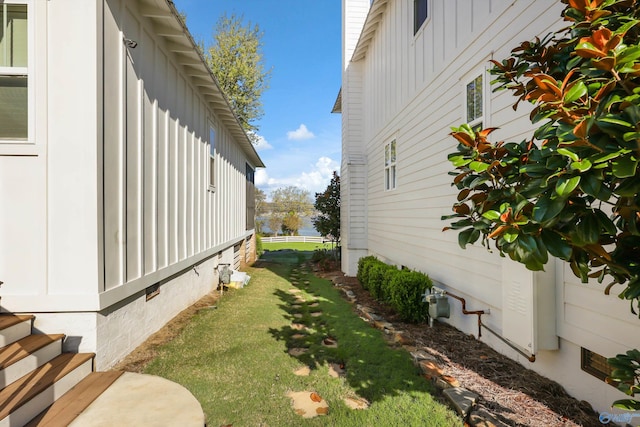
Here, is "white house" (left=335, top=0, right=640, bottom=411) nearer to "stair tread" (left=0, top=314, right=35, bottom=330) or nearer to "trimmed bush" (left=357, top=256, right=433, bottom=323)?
"trimmed bush" (left=357, top=256, right=433, bottom=323)

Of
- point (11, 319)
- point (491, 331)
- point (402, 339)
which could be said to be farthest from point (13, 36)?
point (491, 331)

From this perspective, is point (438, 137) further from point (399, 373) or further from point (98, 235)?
point (98, 235)

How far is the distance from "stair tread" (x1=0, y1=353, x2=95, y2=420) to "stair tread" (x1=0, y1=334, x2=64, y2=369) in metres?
0.17

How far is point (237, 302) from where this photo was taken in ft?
22.7

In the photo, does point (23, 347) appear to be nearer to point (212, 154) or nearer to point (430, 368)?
point (430, 368)

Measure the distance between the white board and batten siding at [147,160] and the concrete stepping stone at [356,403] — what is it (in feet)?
9.04

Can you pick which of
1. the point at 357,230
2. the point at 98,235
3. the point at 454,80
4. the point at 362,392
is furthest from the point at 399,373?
the point at 357,230

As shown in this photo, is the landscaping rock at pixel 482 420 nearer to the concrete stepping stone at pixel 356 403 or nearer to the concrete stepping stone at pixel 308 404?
the concrete stepping stone at pixel 356 403

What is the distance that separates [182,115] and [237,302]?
3.99m

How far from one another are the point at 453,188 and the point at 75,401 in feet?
16.3

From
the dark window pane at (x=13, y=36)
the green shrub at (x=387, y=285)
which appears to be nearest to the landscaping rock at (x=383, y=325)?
the green shrub at (x=387, y=285)

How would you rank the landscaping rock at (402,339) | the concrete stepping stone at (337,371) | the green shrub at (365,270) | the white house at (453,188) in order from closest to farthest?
1. the white house at (453,188)
2. the concrete stepping stone at (337,371)
3. the landscaping rock at (402,339)
4. the green shrub at (365,270)

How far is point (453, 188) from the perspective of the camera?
476 centimetres

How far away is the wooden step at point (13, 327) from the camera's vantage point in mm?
2918
